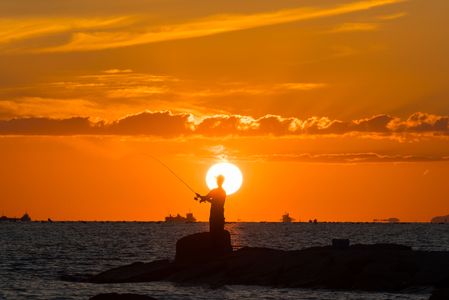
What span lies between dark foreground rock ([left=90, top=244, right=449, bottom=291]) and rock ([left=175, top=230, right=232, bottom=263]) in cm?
41

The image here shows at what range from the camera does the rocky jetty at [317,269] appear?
39594mm

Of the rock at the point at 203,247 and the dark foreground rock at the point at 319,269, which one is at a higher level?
the rock at the point at 203,247

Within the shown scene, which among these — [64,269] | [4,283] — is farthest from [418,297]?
[64,269]

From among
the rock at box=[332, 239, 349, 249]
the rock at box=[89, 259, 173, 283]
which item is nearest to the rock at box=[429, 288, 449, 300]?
the rock at box=[332, 239, 349, 249]

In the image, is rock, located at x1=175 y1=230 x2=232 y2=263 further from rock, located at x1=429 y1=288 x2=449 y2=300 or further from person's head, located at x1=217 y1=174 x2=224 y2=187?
rock, located at x1=429 y1=288 x2=449 y2=300

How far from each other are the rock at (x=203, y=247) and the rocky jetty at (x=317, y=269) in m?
0.16

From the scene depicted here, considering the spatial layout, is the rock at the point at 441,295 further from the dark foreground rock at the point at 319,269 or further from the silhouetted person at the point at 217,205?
the silhouetted person at the point at 217,205

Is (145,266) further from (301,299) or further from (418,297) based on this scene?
(418,297)

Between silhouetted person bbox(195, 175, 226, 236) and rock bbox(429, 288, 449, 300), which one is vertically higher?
silhouetted person bbox(195, 175, 226, 236)

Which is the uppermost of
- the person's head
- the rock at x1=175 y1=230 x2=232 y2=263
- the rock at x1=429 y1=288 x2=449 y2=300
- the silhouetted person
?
the person's head

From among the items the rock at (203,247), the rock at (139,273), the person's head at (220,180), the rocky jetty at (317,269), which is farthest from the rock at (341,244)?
the rock at (139,273)

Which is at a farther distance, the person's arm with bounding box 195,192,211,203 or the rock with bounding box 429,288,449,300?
the person's arm with bounding box 195,192,211,203

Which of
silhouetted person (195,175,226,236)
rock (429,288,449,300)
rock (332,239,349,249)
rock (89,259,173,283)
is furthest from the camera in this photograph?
rock (89,259,173,283)

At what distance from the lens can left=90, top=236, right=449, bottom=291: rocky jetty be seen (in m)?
39.6
